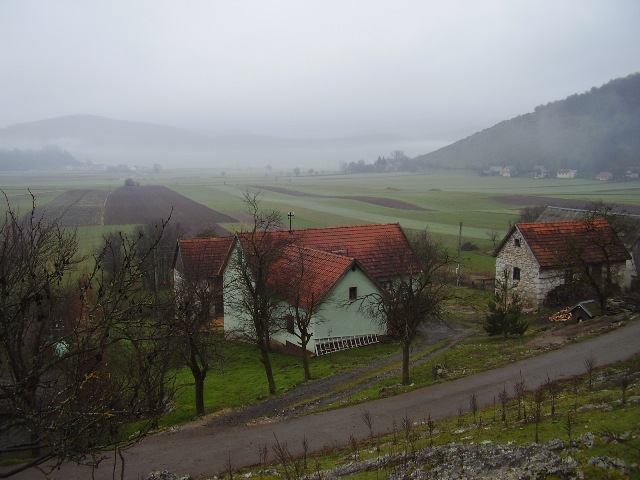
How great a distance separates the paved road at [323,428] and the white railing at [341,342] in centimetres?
1046

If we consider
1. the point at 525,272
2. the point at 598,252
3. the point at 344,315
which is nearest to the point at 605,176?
the point at 598,252

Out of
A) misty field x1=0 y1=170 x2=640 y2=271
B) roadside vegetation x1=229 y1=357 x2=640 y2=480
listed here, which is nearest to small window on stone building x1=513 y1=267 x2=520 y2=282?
misty field x1=0 y1=170 x2=640 y2=271

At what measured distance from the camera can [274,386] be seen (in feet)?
80.6

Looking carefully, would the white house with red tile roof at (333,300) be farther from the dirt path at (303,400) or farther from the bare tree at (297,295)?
the dirt path at (303,400)

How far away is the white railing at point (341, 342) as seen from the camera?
30.7 metres

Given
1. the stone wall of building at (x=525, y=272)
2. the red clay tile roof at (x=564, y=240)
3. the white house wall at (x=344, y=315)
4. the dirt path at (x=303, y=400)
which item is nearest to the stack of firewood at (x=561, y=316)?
the stone wall of building at (x=525, y=272)

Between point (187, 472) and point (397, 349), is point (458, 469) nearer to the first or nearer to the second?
point (187, 472)

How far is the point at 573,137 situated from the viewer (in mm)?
158125

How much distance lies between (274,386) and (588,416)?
14.4 metres

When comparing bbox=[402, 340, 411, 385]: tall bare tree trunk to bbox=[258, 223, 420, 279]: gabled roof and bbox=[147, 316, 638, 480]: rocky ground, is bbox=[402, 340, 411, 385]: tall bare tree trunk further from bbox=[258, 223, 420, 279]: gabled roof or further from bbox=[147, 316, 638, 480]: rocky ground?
bbox=[258, 223, 420, 279]: gabled roof

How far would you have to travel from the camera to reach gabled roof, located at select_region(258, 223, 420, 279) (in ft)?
115

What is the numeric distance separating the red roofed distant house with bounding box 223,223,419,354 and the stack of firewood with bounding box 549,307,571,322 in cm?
827

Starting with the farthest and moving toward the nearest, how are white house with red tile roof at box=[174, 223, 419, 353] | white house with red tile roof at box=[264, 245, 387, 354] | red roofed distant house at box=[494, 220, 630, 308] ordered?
red roofed distant house at box=[494, 220, 630, 308] < white house with red tile roof at box=[174, 223, 419, 353] < white house with red tile roof at box=[264, 245, 387, 354]

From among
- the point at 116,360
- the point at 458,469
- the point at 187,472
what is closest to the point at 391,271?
the point at 116,360
